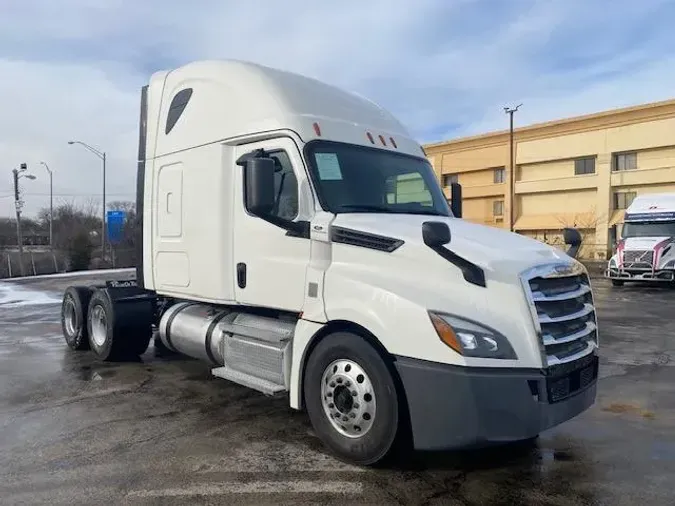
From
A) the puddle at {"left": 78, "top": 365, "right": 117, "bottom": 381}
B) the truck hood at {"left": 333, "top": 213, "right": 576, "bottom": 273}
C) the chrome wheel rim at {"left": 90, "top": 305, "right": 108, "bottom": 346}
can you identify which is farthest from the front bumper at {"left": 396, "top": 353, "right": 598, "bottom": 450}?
the chrome wheel rim at {"left": 90, "top": 305, "right": 108, "bottom": 346}

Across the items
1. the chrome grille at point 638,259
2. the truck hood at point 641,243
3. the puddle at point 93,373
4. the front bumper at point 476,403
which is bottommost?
the puddle at point 93,373

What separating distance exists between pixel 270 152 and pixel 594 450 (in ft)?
12.5

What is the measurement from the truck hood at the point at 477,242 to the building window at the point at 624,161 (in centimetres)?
4742

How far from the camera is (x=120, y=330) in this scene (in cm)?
813

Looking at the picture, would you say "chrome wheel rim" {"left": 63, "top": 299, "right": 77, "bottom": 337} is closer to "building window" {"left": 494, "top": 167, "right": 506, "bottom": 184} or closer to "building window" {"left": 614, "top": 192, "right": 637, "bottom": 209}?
"building window" {"left": 614, "top": 192, "right": 637, "bottom": 209}

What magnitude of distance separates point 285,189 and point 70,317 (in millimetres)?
5708

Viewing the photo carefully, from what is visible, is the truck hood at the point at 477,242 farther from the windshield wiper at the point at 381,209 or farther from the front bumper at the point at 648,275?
the front bumper at the point at 648,275

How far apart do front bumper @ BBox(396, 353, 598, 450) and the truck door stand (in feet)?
4.67

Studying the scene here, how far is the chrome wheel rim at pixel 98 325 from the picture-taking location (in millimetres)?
8555

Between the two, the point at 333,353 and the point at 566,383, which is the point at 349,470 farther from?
the point at 566,383

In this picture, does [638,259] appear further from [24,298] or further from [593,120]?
[593,120]

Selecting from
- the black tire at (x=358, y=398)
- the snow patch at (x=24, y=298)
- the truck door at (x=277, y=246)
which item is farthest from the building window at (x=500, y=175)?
the black tire at (x=358, y=398)

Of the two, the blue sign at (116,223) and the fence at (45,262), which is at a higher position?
the blue sign at (116,223)

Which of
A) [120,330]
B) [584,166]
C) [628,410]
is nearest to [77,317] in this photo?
[120,330]
